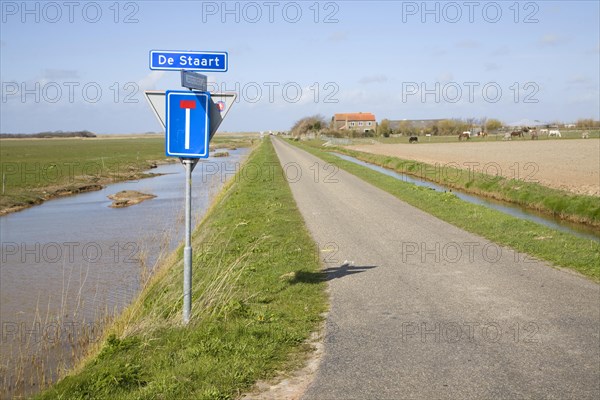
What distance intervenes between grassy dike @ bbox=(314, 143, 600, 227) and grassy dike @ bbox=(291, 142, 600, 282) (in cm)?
378

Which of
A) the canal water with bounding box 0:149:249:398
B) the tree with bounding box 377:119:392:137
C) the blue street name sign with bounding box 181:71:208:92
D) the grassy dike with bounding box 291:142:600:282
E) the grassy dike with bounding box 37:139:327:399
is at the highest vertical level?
the tree with bounding box 377:119:392:137

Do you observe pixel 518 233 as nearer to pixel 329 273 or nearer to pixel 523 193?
pixel 329 273

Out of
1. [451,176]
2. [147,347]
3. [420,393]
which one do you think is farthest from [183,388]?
[451,176]

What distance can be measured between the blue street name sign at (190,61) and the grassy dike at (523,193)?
50.6 feet

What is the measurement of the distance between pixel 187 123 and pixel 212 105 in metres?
0.36

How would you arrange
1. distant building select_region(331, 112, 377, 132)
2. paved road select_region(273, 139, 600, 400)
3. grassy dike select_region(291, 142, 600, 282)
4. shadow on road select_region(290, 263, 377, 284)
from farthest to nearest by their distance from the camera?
distant building select_region(331, 112, 377, 132) → grassy dike select_region(291, 142, 600, 282) → shadow on road select_region(290, 263, 377, 284) → paved road select_region(273, 139, 600, 400)

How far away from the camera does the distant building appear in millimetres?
174000

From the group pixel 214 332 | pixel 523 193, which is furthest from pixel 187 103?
pixel 523 193

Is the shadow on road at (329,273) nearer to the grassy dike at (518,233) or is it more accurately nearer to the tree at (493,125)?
the grassy dike at (518,233)

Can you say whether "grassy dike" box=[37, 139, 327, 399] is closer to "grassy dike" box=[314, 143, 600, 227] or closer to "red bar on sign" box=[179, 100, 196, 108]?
"red bar on sign" box=[179, 100, 196, 108]

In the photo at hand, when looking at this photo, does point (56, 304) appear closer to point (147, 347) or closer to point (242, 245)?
point (242, 245)

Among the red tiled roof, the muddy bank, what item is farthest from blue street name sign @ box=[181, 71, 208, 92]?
the red tiled roof

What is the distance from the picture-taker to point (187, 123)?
21.5 ft

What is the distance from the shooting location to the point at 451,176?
3303cm
